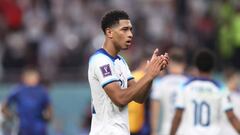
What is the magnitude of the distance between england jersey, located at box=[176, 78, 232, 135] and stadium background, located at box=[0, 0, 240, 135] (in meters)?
7.99

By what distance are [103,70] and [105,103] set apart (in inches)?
12.9

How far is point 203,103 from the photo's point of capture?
41.4 ft

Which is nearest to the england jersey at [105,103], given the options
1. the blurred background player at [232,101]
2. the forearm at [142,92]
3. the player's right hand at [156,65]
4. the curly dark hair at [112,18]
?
the forearm at [142,92]

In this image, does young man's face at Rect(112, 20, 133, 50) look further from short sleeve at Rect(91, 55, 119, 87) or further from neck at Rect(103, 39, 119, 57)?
short sleeve at Rect(91, 55, 119, 87)

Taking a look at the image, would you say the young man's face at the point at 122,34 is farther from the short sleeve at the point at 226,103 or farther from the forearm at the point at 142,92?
the short sleeve at the point at 226,103

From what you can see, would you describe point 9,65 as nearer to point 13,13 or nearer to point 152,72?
point 13,13

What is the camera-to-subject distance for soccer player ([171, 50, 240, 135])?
12562mm

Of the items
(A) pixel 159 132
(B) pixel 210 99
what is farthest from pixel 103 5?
(B) pixel 210 99

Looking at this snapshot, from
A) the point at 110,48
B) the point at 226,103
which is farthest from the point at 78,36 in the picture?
the point at 110,48

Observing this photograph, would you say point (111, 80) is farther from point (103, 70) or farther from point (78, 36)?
point (78, 36)

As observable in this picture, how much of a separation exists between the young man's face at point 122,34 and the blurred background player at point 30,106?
623 centimetres

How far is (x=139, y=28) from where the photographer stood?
21.7 meters

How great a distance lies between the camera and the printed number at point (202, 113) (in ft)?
41.4

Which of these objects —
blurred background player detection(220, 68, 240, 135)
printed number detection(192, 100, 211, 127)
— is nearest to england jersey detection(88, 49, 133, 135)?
printed number detection(192, 100, 211, 127)
